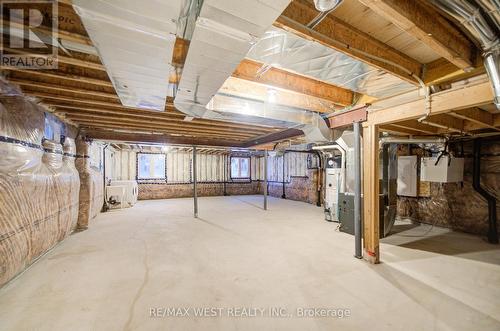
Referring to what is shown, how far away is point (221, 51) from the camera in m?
1.23

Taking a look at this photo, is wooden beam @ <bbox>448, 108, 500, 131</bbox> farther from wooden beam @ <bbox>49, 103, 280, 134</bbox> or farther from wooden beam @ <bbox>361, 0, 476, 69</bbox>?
wooden beam @ <bbox>49, 103, 280, 134</bbox>

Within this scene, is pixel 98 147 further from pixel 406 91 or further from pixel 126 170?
pixel 406 91

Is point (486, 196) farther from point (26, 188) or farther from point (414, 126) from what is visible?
point (26, 188)

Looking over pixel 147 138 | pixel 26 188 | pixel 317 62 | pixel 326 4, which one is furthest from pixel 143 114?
pixel 326 4

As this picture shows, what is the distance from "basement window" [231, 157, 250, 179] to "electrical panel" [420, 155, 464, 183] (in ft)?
23.5

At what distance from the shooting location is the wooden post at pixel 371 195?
2.59 meters

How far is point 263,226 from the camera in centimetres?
429

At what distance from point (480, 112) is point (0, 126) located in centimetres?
554

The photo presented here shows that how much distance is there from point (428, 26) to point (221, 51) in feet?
4.07

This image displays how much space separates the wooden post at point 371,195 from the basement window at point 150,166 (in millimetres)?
7785

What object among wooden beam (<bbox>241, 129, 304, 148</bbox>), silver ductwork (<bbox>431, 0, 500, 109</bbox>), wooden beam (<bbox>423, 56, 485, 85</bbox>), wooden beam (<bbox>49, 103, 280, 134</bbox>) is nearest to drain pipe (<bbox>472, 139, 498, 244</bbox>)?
A: wooden beam (<bbox>423, 56, 485, 85</bbox>)

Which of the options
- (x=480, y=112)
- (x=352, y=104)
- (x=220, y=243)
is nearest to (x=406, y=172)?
(x=480, y=112)

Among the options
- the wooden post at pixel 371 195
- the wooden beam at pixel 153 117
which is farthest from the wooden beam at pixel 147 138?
the wooden post at pixel 371 195

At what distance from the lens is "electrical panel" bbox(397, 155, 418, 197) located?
4.71 m
